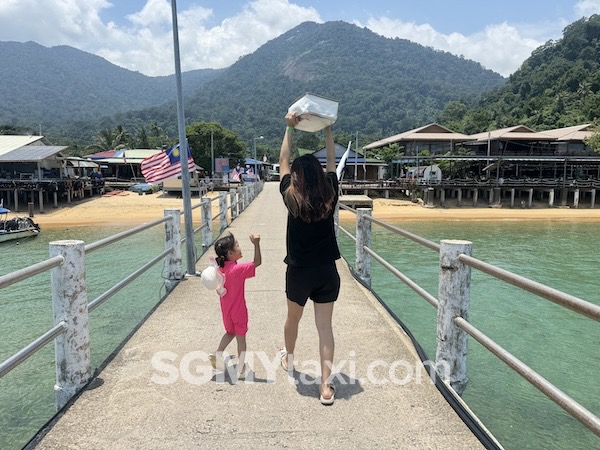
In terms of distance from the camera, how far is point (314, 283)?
327 centimetres

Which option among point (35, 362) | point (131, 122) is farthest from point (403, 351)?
point (131, 122)

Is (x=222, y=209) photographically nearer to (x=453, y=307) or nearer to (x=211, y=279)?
(x=211, y=279)

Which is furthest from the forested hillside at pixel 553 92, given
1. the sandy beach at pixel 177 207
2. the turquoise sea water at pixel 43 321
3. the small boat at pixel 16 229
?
the turquoise sea water at pixel 43 321

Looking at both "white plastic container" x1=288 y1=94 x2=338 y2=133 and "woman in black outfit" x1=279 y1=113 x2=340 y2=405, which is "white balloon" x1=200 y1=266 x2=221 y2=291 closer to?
"woman in black outfit" x1=279 y1=113 x2=340 y2=405

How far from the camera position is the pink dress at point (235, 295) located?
361 cm

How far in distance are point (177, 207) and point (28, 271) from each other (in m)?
33.9

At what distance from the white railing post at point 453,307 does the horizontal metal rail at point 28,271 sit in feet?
8.47

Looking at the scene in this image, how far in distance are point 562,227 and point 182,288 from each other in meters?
27.8

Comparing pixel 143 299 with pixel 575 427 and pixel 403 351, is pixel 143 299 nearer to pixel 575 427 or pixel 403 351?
pixel 403 351

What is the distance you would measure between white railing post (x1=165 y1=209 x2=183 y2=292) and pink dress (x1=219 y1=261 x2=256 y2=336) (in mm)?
3145

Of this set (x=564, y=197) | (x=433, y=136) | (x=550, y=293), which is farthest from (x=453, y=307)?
(x=433, y=136)

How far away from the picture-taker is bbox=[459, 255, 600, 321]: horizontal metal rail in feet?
7.18

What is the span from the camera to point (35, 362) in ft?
22.0

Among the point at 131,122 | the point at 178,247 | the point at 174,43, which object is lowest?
the point at 178,247
